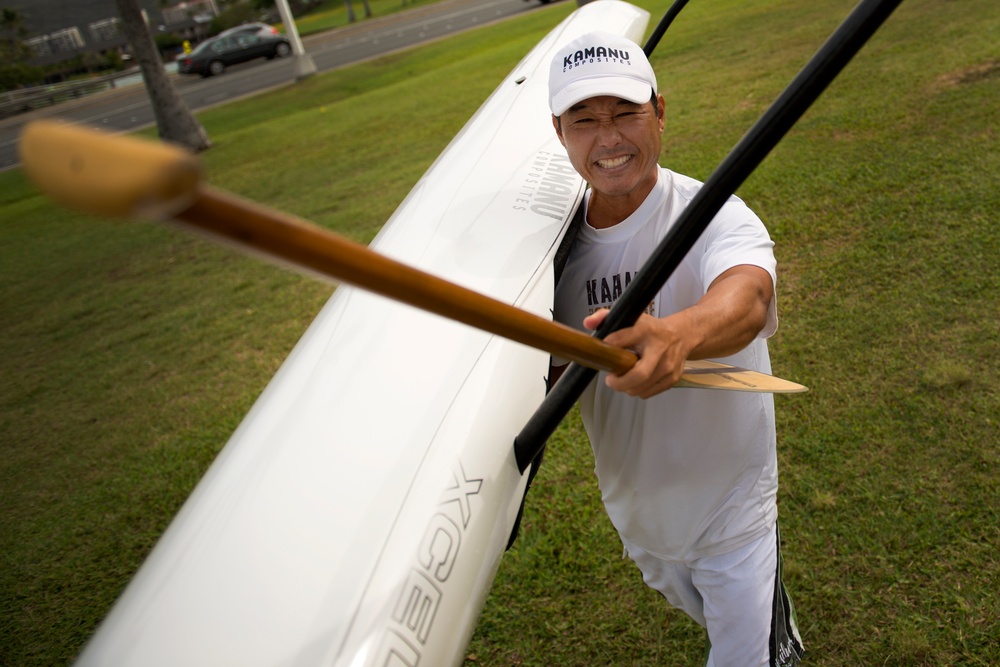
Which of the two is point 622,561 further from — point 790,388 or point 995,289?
point 995,289

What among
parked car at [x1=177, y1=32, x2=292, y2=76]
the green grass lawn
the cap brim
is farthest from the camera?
parked car at [x1=177, y1=32, x2=292, y2=76]

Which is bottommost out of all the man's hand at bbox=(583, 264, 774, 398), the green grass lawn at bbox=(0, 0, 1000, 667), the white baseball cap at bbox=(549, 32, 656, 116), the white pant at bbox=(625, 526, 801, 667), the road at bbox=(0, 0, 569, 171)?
the road at bbox=(0, 0, 569, 171)

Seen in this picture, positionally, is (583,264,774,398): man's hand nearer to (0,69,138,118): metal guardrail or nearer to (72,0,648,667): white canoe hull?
(72,0,648,667): white canoe hull

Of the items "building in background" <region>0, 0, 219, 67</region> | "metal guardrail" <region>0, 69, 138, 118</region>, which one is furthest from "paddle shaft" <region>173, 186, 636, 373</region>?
"building in background" <region>0, 0, 219, 67</region>

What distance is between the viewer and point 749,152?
1.09 m

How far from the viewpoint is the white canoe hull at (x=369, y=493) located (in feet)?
4.56

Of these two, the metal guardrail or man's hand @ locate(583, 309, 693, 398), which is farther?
the metal guardrail

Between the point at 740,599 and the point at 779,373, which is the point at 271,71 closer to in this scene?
the point at 779,373

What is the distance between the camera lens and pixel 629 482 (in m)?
1.93

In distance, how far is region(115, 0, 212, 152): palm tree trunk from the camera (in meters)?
11.0

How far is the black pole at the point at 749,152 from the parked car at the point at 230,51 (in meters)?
25.3

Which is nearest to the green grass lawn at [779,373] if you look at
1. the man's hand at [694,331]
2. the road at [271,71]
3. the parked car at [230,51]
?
the man's hand at [694,331]

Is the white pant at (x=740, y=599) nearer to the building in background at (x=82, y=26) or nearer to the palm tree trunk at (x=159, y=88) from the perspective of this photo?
the palm tree trunk at (x=159, y=88)

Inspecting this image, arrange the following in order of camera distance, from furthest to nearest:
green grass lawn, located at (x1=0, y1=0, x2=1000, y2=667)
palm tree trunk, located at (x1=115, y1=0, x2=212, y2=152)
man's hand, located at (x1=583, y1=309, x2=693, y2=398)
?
1. palm tree trunk, located at (x1=115, y1=0, x2=212, y2=152)
2. green grass lawn, located at (x1=0, y1=0, x2=1000, y2=667)
3. man's hand, located at (x1=583, y1=309, x2=693, y2=398)
